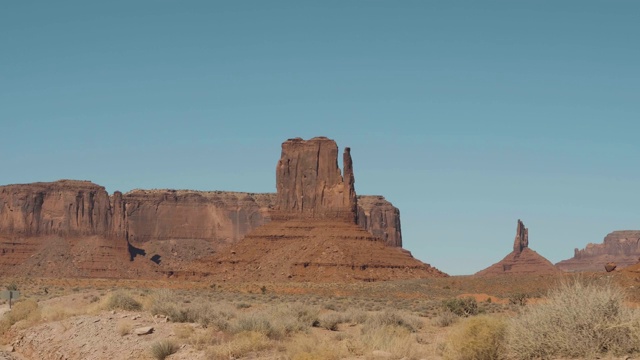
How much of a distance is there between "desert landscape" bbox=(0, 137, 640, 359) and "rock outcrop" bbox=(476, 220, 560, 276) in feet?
1.63

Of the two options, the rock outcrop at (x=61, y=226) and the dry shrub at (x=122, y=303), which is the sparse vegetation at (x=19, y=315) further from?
the rock outcrop at (x=61, y=226)

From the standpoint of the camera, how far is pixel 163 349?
2016 centimetres

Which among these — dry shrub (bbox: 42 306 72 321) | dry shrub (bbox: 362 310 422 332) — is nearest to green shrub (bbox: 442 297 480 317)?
dry shrub (bbox: 362 310 422 332)

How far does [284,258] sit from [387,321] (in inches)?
2965

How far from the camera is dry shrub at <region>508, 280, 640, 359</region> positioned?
15.1 meters

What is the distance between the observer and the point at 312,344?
1814 centimetres

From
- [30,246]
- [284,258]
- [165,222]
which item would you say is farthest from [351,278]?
[165,222]

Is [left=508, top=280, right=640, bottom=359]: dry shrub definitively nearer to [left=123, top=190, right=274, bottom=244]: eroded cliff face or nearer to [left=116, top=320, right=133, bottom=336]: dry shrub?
[left=116, top=320, right=133, bottom=336]: dry shrub

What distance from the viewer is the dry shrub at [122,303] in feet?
96.8

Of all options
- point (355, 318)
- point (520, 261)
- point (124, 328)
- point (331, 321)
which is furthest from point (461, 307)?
point (520, 261)

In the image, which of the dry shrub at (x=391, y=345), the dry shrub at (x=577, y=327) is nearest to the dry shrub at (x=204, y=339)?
the dry shrub at (x=391, y=345)

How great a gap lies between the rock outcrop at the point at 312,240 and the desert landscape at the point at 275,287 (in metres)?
0.24

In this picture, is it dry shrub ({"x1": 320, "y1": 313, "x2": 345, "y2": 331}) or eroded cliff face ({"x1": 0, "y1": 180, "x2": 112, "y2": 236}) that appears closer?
dry shrub ({"x1": 320, "y1": 313, "x2": 345, "y2": 331})

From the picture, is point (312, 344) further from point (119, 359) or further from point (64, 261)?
point (64, 261)
